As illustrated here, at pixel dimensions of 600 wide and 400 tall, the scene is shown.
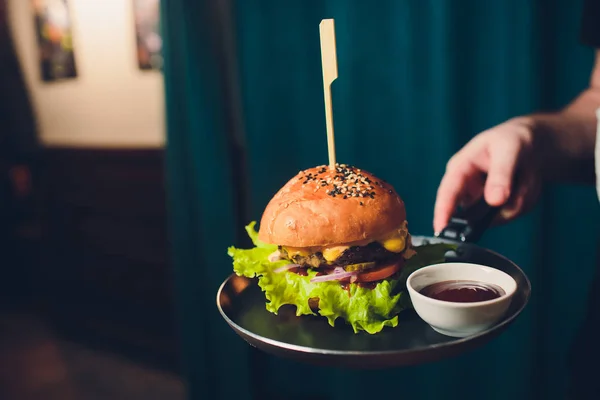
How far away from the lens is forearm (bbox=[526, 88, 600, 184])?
1688 millimetres

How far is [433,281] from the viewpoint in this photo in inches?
52.7

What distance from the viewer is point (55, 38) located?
4.38 m

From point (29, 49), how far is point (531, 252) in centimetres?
451

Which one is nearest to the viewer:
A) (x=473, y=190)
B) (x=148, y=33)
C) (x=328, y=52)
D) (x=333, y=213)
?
(x=328, y=52)

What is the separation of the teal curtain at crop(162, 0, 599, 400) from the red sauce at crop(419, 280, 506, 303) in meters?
1.09

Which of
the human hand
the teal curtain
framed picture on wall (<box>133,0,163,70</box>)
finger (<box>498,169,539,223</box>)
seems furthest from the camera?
framed picture on wall (<box>133,0,163,70</box>)

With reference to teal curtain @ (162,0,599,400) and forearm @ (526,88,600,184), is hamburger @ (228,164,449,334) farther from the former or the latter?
teal curtain @ (162,0,599,400)

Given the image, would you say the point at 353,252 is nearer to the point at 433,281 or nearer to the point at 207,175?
the point at 433,281

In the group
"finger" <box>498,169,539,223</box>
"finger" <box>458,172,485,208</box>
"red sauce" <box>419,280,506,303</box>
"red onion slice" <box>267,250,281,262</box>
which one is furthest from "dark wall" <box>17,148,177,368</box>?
"red sauce" <box>419,280,506,303</box>

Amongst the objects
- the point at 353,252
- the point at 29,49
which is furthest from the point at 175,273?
the point at 29,49

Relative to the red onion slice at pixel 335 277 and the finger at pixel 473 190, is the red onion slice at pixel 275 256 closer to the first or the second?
the red onion slice at pixel 335 277

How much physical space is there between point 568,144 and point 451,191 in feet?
1.45

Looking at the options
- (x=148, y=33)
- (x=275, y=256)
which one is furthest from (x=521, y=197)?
(x=148, y=33)

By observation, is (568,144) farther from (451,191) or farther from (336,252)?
(336,252)
